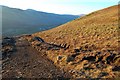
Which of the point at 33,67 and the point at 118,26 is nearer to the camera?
the point at 33,67

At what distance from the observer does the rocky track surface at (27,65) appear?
86.2 ft

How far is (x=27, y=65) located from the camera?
29766mm

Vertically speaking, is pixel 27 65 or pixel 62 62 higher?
pixel 62 62

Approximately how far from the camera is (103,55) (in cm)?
3041

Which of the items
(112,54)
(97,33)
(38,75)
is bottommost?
(38,75)

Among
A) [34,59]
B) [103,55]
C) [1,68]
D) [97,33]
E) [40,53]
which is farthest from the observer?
[97,33]

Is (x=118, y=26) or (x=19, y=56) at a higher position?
(x=118, y=26)

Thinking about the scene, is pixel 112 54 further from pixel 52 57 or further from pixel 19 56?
pixel 19 56

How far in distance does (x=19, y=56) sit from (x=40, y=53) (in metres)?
3.50

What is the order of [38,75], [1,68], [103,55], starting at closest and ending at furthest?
[38,75] → [1,68] → [103,55]

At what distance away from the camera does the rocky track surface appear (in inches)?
1034

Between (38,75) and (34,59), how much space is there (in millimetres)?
6664

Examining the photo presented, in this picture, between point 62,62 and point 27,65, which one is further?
point 62,62

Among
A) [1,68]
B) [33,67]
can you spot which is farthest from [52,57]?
[1,68]
